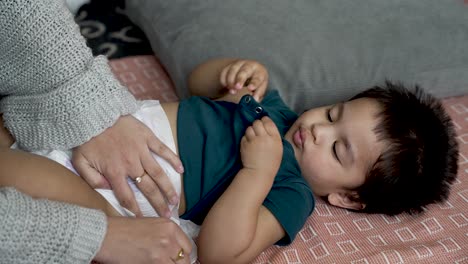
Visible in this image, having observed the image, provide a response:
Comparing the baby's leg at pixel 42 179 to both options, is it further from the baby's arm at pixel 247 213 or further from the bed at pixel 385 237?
the bed at pixel 385 237

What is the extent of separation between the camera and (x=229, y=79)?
1180 mm

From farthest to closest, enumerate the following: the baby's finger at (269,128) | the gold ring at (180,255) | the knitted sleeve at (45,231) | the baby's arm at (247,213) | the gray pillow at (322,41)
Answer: the gray pillow at (322,41) → the baby's finger at (269,128) → the baby's arm at (247,213) → the gold ring at (180,255) → the knitted sleeve at (45,231)

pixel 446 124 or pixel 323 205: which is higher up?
pixel 446 124

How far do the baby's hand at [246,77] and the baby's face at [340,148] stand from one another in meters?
0.15

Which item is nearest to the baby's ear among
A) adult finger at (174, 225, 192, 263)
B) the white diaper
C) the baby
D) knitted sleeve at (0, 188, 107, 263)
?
the baby

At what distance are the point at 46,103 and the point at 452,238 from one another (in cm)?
81

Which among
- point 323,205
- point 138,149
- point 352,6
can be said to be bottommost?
point 323,205

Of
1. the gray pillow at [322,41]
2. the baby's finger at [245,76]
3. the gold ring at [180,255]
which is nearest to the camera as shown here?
the gold ring at [180,255]

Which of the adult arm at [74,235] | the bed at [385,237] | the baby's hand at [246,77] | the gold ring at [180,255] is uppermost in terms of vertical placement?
the baby's hand at [246,77]

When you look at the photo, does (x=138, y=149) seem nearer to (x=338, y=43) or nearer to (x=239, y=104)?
(x=239, y=104)

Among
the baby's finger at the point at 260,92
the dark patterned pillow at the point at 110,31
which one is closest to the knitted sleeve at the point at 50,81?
the baby's finger at the point at 260,92

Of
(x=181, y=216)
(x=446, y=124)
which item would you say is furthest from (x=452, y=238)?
(x=181, y=216)

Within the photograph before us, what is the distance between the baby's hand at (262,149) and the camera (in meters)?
0.99

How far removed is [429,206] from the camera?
1127 mm
